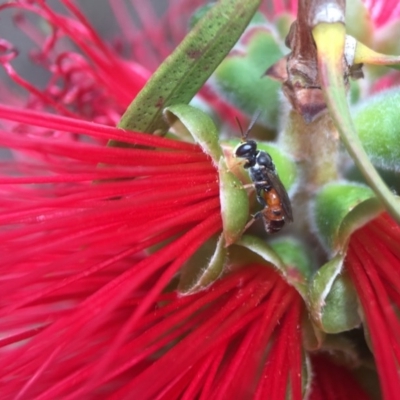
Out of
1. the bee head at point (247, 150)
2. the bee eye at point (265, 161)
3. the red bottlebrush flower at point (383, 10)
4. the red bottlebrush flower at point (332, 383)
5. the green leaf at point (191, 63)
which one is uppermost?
the red bottlebrush flower at point (383, 10)

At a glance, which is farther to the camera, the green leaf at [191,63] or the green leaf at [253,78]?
the green leaf at [253,78]

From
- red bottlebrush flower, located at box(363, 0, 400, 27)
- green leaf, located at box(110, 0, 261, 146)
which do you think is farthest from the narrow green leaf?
red bottlebrush flower, located at box(363, 0, 400, 27)

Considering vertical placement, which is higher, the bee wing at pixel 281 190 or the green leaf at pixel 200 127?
the green leaf at pixel 200 127

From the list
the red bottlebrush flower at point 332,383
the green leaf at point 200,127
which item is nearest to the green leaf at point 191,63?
the green leaf at point 200,127

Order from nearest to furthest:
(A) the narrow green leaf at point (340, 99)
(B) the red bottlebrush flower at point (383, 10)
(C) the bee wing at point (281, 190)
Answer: (A) the narrow green leaf at point (340, 99) < (C) the bee wing at point (281, 190) < (B) the red bottlebrush flower at point (383, 10)

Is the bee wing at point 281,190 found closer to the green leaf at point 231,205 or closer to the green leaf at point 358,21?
the green leaf at point 231,205

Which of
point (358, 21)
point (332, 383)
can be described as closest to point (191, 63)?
point (358, 21)

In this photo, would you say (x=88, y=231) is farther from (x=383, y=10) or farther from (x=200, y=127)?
(x=383, y=10)
